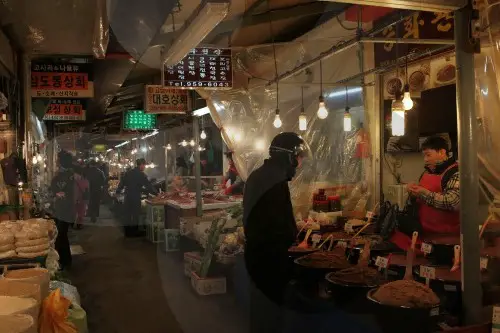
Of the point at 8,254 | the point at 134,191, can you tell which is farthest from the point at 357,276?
the point at 134,191

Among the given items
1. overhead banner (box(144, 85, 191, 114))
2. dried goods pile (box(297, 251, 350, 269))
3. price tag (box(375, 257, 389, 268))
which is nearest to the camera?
price tag (box(375, 257, 389, 268))

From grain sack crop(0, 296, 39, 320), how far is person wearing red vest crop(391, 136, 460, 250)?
12.5 ft

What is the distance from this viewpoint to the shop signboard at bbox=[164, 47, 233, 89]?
322 inches

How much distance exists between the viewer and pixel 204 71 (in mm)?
8344

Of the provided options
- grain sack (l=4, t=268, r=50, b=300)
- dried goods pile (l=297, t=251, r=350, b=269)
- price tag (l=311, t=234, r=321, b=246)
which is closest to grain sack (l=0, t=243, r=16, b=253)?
grain sack (l=4, t=268, r=50, b=300)

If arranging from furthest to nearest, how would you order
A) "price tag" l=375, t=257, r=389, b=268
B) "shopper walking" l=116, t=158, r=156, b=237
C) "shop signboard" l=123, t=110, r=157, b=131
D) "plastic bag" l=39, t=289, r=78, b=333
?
"shop signboard" l=123, t=110, r=157, b=131
"shopper walking" l=116, t=158, r=156, b=237
"price tag" l=375, t=257, r=389, b=268
"plastic bag" l=39, t=289, r=78, b=333

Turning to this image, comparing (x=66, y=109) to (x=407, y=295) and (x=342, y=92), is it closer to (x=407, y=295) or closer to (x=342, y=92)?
(x=342, y=92)

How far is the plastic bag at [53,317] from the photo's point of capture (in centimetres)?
280

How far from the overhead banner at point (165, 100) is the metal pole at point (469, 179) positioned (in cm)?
956

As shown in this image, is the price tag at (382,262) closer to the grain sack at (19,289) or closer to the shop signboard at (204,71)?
the grain sack at (19,289)

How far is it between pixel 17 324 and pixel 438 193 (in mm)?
4006

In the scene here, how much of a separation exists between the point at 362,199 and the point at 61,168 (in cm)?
886

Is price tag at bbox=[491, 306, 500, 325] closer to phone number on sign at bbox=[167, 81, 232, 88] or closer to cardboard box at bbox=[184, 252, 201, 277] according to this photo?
cardboard box at bbox=[184, 252, 201, 277]

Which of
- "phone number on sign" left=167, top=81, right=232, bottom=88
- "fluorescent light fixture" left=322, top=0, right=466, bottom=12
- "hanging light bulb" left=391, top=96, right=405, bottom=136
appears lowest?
"hanging light bulb" left=391, top=96, right=405, bottom=136
